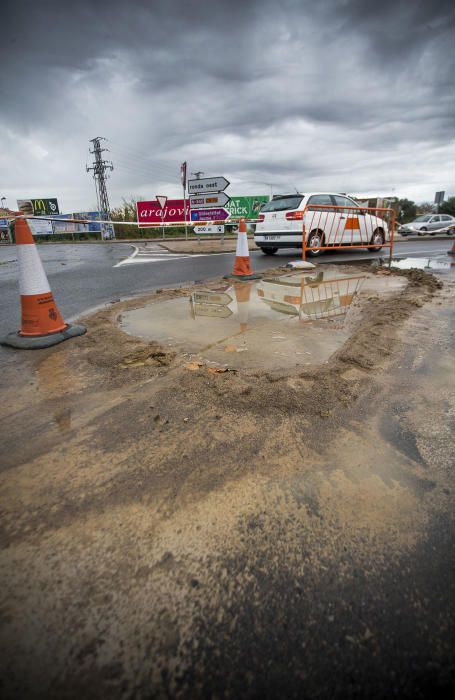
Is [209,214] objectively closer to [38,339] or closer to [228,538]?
[38,339]

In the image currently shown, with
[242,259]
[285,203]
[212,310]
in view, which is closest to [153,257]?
[285,203]

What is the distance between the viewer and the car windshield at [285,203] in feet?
28.4

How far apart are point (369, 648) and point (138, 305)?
168 inches

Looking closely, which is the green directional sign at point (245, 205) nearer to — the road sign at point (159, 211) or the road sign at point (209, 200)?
the road sign at point (159, 211)

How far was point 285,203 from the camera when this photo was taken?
890 centimetres

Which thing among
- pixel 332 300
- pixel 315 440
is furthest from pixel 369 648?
pixel 332 300

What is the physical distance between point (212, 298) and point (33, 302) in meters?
2.25

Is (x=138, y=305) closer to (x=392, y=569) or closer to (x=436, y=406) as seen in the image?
(x=436, y=406)

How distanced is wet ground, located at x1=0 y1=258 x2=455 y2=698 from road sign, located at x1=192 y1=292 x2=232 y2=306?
2351mm

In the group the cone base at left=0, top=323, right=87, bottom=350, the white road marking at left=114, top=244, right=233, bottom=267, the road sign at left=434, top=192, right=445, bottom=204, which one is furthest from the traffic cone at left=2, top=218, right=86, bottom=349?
the road sign at left=434, top=192, right=445, bottom=204

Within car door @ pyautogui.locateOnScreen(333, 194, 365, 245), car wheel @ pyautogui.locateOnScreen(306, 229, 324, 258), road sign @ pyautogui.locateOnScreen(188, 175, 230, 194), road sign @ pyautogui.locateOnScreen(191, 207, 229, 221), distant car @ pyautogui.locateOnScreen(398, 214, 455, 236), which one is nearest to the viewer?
car wheel @ pyautogui.locateOnScreen(306, 229, 324, 258)

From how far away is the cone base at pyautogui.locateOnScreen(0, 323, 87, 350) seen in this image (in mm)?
3156

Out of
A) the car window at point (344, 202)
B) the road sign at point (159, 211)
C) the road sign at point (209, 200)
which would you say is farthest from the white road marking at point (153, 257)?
the road sign at point (159, 211)

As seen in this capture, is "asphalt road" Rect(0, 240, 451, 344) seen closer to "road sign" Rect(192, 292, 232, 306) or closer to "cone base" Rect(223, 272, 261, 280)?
"cone base" Rect(223, 272, 261, 280)
